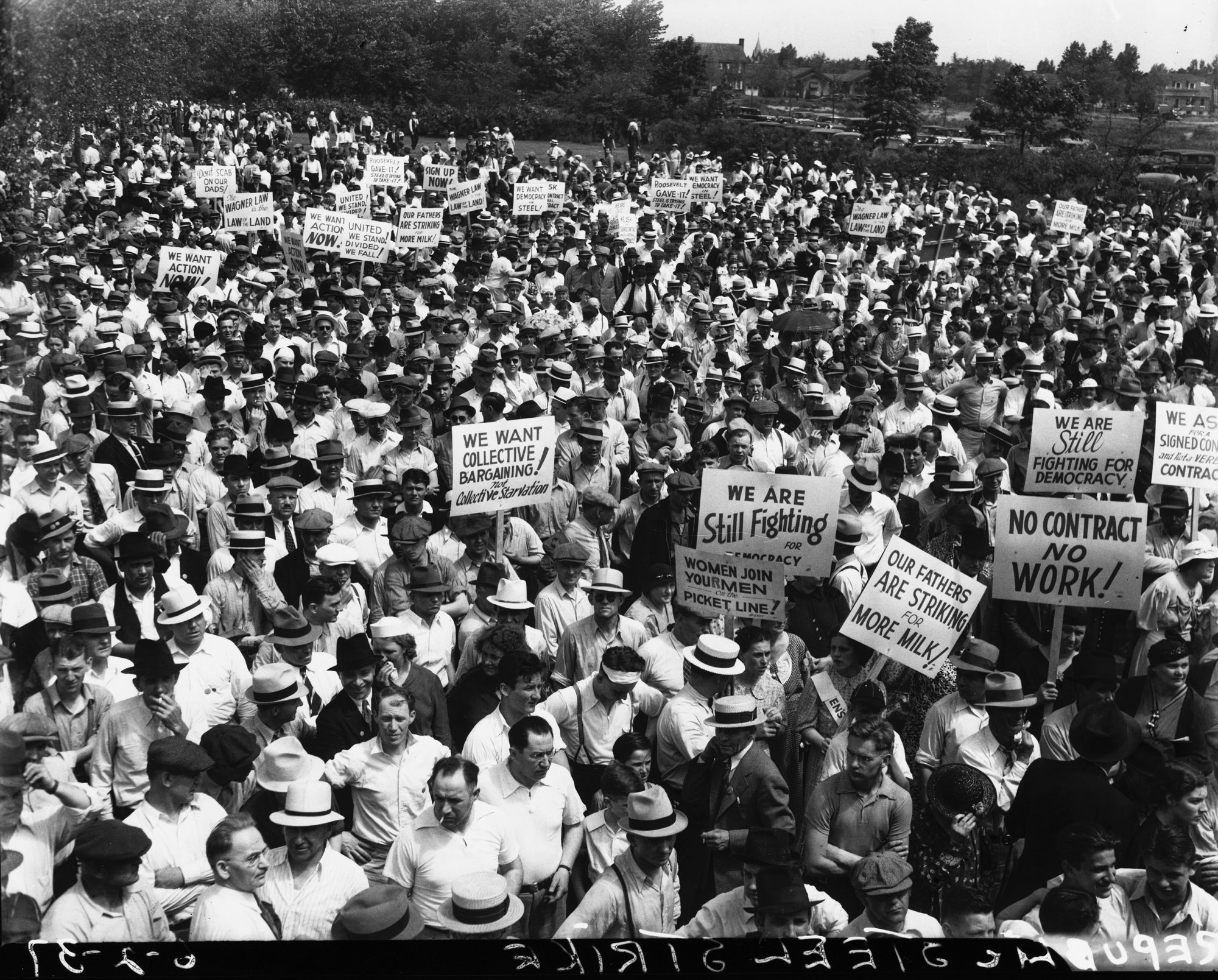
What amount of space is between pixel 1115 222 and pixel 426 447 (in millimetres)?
23081

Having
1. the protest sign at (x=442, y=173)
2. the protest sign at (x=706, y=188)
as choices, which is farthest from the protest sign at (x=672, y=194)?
the protest sign at (x=442, y=173)

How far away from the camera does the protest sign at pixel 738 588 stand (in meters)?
8.15

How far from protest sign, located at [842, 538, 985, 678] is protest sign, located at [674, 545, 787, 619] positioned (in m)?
0.46

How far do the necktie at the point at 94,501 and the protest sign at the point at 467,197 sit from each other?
1340cm

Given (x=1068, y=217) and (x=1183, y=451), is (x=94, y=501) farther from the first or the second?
(x=1068, y=217)

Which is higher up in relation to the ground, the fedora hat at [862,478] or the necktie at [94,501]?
the fedora hat at [862,478]

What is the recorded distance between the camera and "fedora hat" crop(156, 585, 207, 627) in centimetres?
750

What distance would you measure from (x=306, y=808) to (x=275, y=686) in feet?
4.02

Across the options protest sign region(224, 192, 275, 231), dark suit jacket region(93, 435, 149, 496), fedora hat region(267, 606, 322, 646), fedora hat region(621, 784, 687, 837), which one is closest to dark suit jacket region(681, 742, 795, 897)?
fedora hat region(621, 784, 687, 837)

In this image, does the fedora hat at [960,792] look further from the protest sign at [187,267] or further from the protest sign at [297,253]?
the protest sign at [297,253]

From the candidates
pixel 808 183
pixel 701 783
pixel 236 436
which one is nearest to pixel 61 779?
pixel 701 783

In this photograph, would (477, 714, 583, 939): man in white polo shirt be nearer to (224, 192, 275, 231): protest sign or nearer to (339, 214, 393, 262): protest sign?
(339, 214, 393, 262): protest sign

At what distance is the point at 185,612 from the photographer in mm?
7508

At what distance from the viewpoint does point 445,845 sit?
242 inches
